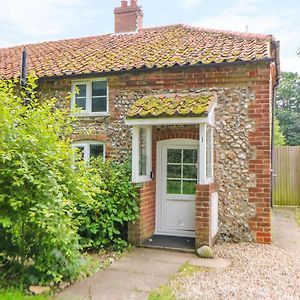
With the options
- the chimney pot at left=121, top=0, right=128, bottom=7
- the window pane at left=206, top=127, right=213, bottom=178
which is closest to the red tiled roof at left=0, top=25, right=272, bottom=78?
the chimney pot at left=121, top=0, right=128, bottom=7

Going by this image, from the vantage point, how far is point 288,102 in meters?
37.8

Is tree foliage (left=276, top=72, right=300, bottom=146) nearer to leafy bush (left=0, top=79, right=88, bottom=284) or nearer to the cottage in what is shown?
the cottage

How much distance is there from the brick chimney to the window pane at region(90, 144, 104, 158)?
6.37 m

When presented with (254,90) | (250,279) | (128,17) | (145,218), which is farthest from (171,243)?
(128,17)

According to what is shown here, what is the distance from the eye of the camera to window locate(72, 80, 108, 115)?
32.9 ft

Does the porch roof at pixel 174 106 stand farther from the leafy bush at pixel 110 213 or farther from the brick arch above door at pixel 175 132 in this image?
the leafy bush at pixel 110 213

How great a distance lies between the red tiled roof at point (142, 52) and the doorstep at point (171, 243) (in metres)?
4.32

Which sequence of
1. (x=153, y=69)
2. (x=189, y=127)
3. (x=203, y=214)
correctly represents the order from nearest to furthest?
(x=203, y=214) → (x=189, y=127) → (x=153, y=69)

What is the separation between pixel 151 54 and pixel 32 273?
6999mm

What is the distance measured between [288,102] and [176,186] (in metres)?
32.8

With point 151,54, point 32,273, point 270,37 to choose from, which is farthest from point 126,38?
point 32,273

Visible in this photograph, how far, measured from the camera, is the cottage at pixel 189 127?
26.3ft

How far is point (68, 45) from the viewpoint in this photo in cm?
1402

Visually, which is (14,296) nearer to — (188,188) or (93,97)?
(188,188)
